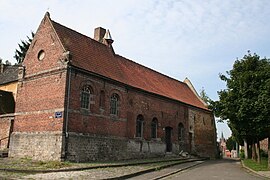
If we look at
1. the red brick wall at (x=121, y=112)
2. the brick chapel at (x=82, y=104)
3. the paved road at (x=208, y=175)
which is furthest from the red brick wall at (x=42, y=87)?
the paved road at (x=208, y=175)

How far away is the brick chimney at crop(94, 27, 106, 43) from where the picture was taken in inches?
1123

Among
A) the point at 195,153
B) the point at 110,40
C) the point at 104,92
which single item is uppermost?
the point at 110,40

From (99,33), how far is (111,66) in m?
4.90

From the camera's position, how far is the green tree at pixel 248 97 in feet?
60.9

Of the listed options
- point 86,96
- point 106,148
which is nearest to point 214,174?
point 106,148

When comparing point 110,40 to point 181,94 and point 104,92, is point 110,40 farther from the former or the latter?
point 181,94

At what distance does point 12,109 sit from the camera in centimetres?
2752

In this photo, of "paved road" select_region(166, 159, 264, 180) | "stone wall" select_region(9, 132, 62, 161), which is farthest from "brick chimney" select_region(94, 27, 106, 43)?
"paved road" select_region(166, 159, 264, 180)

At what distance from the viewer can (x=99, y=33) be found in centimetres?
2859

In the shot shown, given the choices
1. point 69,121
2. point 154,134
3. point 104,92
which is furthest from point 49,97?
point 154,134

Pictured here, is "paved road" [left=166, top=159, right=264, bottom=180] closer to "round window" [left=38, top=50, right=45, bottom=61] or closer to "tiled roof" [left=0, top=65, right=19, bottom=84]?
"round window" [left=38, top=50, right=45, bottom=61]

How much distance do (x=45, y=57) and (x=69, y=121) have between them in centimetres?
559

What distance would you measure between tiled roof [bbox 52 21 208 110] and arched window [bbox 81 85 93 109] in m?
1.36

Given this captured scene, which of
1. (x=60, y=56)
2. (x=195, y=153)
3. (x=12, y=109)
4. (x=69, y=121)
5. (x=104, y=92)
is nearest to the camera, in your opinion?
(x=69, y=121)
